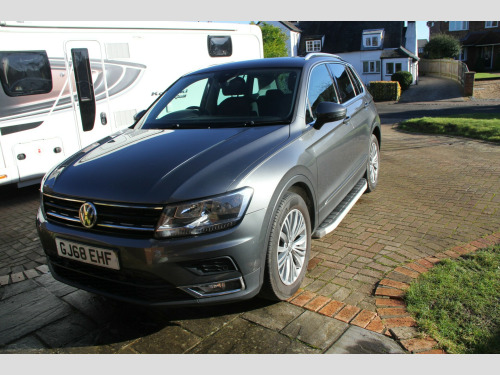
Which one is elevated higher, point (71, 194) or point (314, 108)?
point (314, 108)

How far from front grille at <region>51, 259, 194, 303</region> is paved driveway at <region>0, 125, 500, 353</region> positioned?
14.7 inches

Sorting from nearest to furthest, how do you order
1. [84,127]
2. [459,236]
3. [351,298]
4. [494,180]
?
1. [351,298]
2. [459,236]
3. [494,180]
4. [84,127]

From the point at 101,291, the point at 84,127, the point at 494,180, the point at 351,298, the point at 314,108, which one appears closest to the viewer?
the point at 101,291

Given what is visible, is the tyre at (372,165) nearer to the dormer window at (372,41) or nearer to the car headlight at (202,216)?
the car headlight at (202,216)

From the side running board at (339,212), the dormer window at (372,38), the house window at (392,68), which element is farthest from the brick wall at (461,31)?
the side running board at (339,212)

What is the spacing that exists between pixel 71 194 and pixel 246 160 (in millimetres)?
1238

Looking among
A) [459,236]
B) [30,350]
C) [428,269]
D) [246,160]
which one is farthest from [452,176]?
[30,350]

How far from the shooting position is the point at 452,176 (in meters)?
6.68

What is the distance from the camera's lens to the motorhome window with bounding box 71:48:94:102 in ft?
24.3

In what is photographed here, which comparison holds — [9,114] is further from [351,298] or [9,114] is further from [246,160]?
[351,298]

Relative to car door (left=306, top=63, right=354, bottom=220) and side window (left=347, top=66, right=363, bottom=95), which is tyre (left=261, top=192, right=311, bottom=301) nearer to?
car door (left=306, top=63, right=354, bottom=220)

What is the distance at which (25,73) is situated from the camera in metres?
6.83

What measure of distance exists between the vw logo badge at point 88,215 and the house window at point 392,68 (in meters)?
42.6

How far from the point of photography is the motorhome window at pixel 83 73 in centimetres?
739
